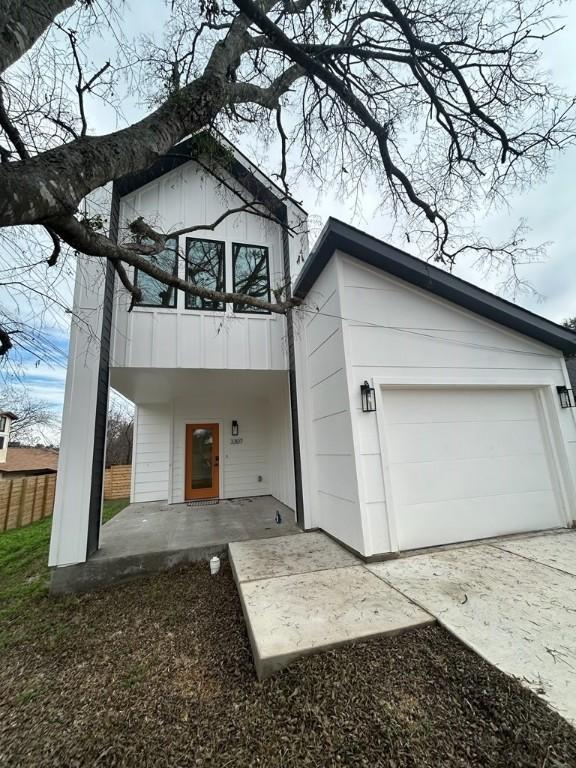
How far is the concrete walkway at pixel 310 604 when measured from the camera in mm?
2086

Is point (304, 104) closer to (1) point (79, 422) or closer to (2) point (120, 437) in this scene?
(1) point (79, 422)

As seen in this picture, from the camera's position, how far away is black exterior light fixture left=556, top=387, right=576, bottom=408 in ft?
14.9

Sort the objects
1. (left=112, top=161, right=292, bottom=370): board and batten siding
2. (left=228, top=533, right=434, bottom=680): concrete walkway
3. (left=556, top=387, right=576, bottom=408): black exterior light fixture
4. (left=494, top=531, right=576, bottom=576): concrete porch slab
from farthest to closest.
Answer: (left=112, top=161, right=292, bottom=370): board and batten siding < (left=556, top=387, right=576, bottom=408): black exterior light fixture < (left=494, top=531, right=576, bottom=576): concrete porch slab < (left=228, top=533, right=434, bottom=680): concrete walkway

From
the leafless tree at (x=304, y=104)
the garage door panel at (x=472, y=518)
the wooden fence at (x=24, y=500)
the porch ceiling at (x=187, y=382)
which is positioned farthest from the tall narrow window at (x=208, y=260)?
Answer: the wooden fence at (x=24, y=500)

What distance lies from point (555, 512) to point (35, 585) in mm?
6978

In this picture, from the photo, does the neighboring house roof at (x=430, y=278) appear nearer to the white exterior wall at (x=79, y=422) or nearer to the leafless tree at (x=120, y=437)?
the white exterior wall at (x=79, y=422)

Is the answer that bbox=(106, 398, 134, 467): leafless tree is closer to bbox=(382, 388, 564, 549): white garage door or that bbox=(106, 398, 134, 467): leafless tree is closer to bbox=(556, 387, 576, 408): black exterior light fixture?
bbox=(382, 388, 564, 549): white garage door

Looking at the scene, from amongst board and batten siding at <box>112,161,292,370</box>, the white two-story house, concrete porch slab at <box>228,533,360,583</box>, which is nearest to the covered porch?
the white two-story house

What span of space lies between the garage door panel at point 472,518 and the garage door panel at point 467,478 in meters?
0.09

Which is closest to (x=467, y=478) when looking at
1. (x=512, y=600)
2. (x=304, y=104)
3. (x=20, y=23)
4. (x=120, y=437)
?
(x=512, y=600)

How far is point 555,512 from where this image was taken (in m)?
4.34

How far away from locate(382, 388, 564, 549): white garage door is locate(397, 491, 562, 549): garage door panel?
→ 12 mm

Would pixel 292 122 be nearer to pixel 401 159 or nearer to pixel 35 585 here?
pixel 401 159

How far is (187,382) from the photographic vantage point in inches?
237
